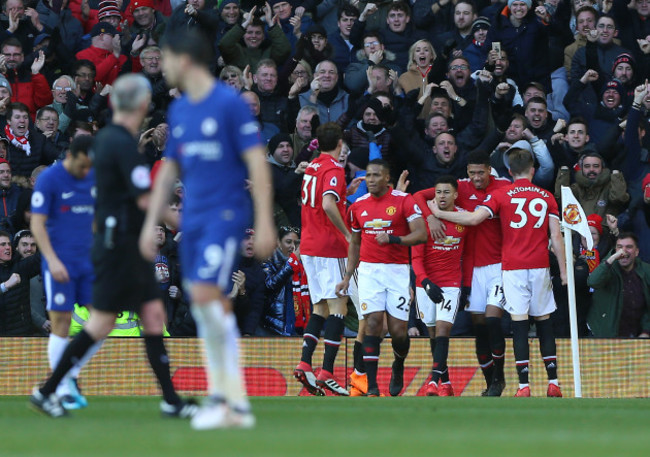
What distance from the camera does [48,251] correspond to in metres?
10.4

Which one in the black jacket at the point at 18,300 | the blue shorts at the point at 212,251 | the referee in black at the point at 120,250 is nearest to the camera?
the blue shorts at the point at 212,251

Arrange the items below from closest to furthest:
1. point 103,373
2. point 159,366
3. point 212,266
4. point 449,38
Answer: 1. point 212,266
2. point 159,366
3. point 103,373
4. point 449,38

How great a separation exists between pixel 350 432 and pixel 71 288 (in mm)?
3901

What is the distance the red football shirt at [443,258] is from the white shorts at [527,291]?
2.10 ft

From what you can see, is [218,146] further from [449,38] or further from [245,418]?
[449,38]

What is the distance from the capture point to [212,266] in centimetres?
733

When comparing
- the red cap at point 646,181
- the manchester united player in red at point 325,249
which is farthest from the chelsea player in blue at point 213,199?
the red cap at point 646,181

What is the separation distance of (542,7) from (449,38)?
1.58m

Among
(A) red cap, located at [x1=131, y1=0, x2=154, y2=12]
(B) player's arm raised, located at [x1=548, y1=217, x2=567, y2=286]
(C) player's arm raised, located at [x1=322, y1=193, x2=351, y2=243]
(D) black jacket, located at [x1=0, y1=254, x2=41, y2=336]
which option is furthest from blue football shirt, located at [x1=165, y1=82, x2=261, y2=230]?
(A) red cap, located at [x1=131, y1=0, x2=154, y2=12]

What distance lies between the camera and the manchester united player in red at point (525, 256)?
14.5m

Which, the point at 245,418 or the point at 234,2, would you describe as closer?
Result: the point at 245,418

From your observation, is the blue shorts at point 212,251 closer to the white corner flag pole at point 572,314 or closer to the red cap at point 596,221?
the white corner flag pole at point 572,314

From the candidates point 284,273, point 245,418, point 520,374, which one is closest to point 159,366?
point 245,418

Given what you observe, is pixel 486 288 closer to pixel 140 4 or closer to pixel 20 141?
pixel 20 141
